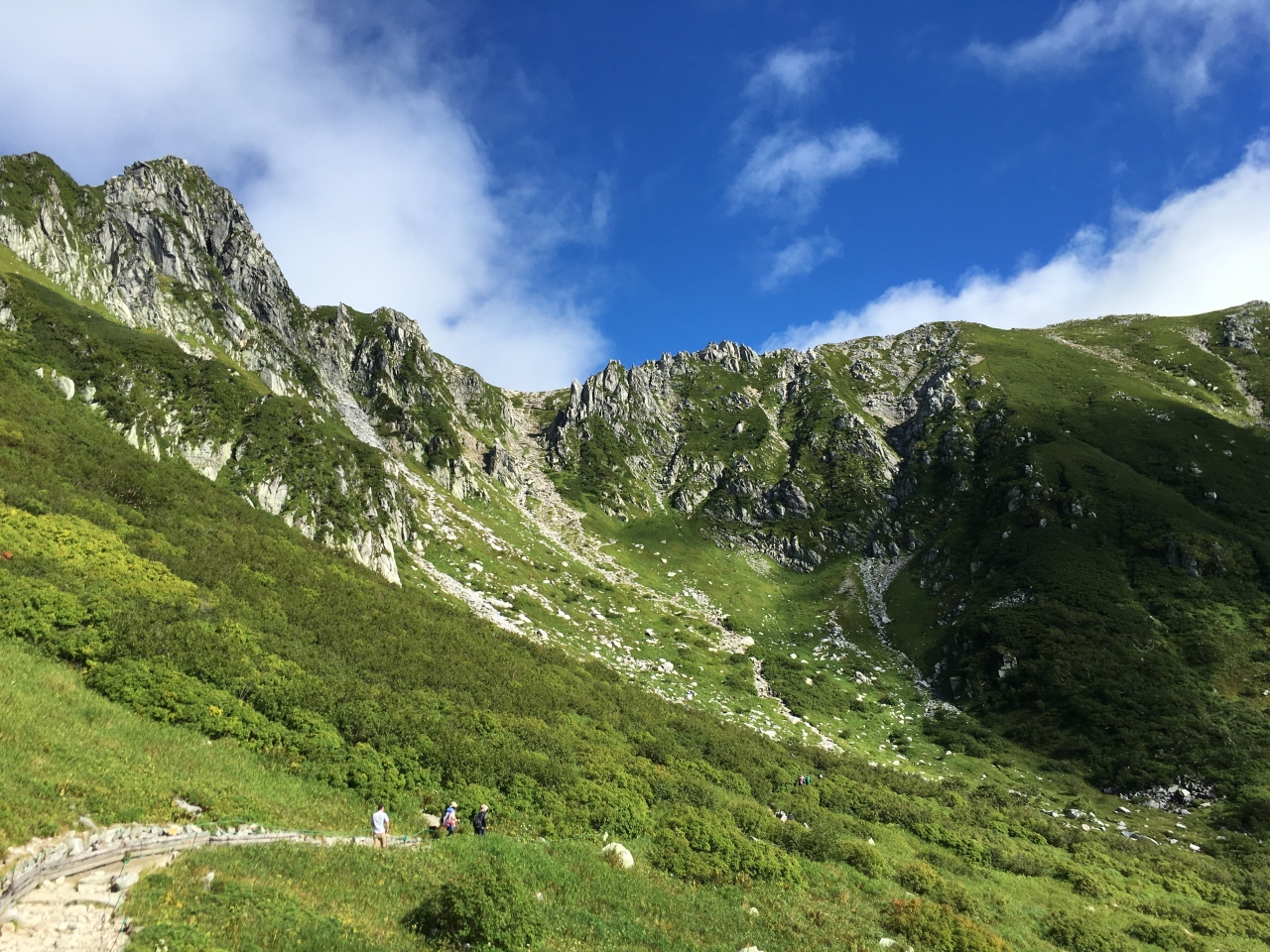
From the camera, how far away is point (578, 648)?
180ft

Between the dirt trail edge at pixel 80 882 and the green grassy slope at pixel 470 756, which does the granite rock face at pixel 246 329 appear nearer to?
the green grassy slope at pixel 470 756

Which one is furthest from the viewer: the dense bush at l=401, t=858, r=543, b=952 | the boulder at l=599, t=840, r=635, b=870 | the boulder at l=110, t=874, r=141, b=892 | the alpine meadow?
the boulder at l=599, t=840, r=635, b=870

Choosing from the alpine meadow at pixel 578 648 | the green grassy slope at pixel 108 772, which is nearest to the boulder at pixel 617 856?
the alpine meadow at pixel 578 648

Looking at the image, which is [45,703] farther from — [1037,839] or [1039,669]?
[1039,669]

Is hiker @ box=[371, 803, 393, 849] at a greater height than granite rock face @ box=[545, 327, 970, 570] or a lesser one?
lesser

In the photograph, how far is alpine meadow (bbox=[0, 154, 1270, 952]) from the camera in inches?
607

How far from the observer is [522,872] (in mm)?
15391

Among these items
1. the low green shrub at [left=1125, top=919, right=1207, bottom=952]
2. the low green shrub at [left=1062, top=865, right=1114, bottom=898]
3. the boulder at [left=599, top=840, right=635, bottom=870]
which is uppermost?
the low green shrub at [left=1062, top=865, right=1114, bottom=898]

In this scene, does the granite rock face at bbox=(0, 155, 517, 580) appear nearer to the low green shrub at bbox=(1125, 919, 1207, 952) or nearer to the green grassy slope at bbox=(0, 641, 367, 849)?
the green grassy slope at bbox=(0, 641, 367, 849)

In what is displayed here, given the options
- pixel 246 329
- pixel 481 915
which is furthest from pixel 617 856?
pixel 246 329

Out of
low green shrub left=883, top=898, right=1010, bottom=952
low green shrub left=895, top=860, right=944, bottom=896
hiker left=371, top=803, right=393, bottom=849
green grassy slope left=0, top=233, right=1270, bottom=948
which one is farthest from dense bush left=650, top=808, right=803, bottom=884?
hiker left=371, top=803, right=393, bottom=849

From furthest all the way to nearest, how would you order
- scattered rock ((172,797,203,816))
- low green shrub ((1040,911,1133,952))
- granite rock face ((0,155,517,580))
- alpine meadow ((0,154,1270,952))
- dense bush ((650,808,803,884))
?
granite rock face ((0,155,517,580))
low green shrub ((1040,911,1133,952))
dense bush ((650,808,803,884))
alpine meadow ((0,154,1270,952))
scattered rock ((172,797,203,816))

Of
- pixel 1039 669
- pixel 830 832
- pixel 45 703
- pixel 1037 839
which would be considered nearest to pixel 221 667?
pixel 45 703

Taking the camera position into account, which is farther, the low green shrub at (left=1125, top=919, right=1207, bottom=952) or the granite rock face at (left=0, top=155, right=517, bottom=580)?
the granite rock face at (left=0, top=155, right=517, bottom=580)
